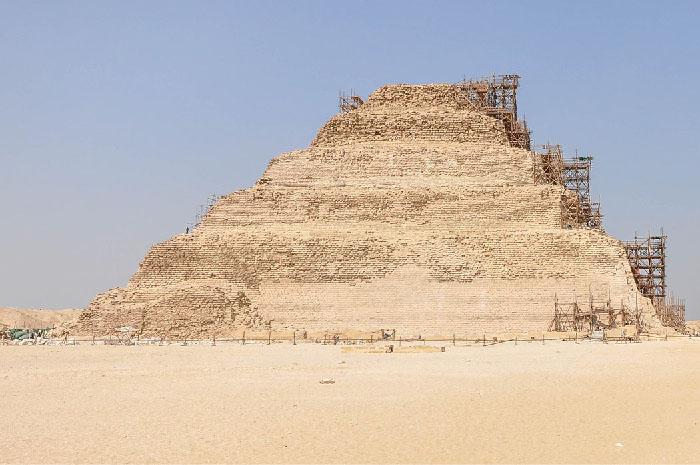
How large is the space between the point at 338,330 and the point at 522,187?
1280 centimetres

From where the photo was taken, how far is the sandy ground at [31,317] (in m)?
76.4

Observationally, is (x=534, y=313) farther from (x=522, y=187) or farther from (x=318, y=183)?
(x=318, y=183)

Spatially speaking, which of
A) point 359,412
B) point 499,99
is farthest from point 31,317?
point 359,412

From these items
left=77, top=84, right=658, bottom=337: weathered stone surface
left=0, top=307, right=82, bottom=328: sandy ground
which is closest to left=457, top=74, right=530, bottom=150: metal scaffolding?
left=77, top=84, right=658, bottom=337: weathered stone surface

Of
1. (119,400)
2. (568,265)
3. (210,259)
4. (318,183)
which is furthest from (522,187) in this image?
(119,400)

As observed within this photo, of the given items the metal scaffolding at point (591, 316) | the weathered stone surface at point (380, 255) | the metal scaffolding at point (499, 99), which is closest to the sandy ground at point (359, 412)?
the metal scaffolding at point (591, 316)

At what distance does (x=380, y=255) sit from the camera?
135 ft

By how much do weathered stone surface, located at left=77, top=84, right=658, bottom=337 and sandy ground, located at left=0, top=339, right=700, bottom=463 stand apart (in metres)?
15.6

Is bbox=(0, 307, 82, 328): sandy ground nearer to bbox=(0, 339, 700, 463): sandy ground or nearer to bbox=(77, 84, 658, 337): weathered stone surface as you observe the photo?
bbox=(77, 84, 658, 337): weathered stone surface

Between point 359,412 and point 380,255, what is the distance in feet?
92.1

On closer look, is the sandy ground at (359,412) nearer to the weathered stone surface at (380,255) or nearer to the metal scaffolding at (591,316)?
the metal scaffolding at (591,316)

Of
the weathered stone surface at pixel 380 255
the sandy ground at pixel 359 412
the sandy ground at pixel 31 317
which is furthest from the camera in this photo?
the sandy ground at pixel 31 317

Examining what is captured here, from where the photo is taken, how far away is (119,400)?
15.0 m

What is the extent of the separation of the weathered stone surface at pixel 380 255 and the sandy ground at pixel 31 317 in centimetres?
3542
